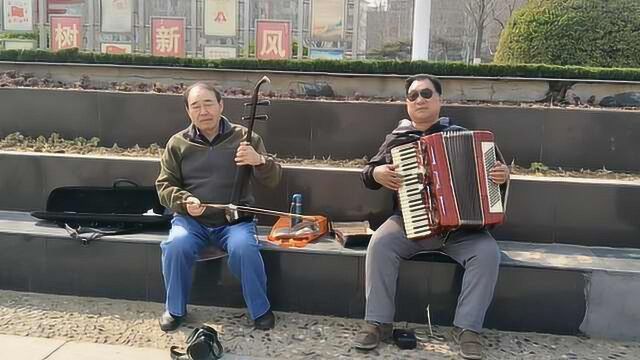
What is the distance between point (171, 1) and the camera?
22.6 metres

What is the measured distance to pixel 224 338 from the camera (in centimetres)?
343

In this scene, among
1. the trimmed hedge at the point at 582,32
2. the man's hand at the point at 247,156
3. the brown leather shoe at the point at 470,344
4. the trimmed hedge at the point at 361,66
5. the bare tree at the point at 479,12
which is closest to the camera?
the brown leather shoe at the point at 470,344

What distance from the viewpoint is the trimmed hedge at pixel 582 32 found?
5984 mm

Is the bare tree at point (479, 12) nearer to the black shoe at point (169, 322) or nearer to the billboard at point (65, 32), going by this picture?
the billboard at point (65, 32)

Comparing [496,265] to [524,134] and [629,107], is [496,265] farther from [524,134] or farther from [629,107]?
[629,107]

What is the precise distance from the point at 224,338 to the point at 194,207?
29.8 inches

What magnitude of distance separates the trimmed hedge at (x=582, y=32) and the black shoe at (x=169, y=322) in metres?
4.57

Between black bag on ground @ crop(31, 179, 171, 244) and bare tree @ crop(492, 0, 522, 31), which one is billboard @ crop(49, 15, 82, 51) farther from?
bare tree @ crop(492, 0, 522, 31)

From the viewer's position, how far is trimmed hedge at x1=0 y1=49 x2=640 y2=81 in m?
5.88

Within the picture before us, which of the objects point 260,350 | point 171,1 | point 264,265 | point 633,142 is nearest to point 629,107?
point 633,142

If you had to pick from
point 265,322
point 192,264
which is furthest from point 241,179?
point 265,322

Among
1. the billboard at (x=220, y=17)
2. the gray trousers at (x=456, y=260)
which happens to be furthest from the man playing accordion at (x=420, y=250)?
the billboard at (x=220, y=17)

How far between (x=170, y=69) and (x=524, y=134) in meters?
3.74

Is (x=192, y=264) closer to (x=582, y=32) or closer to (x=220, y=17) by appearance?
(x=582, y=32)
